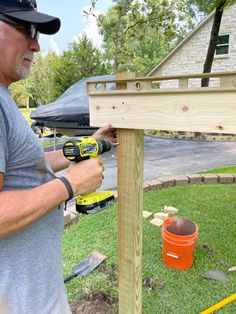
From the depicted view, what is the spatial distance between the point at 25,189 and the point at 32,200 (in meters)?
0.12

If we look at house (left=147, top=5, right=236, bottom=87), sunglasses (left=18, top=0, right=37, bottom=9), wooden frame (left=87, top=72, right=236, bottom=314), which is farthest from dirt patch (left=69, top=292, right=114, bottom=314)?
house (left=147, top=5, right=236, bottom=87)

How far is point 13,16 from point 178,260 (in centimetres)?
249

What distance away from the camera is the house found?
12.0m

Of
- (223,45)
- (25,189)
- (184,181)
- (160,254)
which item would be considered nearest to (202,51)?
(223,45)

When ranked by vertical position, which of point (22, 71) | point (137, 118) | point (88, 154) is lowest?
point (88, 154)

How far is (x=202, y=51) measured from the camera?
43.3ft

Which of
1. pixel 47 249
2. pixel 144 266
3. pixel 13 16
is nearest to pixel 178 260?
pixel 144 266

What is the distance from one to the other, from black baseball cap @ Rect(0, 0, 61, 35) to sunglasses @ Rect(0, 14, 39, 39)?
0.05 feet

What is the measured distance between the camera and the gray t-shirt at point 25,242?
99 cm

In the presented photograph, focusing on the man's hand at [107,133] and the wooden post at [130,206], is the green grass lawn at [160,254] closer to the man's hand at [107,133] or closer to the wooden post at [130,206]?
the wooden post at [130,206]

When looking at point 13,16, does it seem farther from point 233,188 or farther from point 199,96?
point 233,188

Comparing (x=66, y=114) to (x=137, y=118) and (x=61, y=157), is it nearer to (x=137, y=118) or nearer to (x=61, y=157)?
(x=61, y=157)

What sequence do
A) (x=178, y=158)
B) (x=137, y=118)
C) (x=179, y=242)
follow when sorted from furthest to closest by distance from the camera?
(x=178, y=158) → (x=179, y=242) → (x=137, y=118)

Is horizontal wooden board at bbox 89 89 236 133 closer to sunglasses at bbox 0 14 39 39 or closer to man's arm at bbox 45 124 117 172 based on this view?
Result: man's arm at bbox 45 124 117 172
